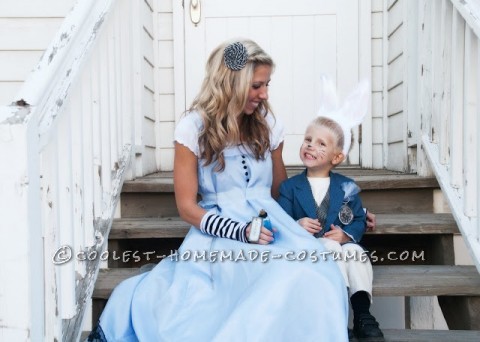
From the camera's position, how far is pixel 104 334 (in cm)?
175

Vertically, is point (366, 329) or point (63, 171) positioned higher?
point (63, 171)

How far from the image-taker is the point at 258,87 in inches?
82.0

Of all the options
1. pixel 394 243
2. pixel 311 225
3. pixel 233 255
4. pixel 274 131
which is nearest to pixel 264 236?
pixel 233 255

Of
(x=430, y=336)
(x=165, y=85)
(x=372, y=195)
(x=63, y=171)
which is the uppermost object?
(x=165, y=85)

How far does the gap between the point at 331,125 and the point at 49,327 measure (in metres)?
1.18

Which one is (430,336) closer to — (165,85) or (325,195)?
(325,195)

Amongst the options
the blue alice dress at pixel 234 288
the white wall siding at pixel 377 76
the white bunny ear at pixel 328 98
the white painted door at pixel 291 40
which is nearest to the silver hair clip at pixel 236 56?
the blue alice dress at pixel 234 288

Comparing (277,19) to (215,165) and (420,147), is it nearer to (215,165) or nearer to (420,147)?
(420,147)

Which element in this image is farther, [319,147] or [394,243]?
[394,243]

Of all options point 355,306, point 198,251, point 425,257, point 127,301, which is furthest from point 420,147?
point 127,301

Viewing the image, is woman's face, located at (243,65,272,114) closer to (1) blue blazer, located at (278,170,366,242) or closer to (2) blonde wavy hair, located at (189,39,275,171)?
(2) blonde wavy hair, located at (189,39,275,171)

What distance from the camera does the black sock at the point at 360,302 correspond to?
1895 millimetres

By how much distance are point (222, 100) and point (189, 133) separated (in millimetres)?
165

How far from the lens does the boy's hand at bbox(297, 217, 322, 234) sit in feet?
6.60
